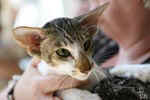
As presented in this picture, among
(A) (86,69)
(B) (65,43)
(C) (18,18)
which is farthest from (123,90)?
(C) (18,18)

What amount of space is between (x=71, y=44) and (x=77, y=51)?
0.03m

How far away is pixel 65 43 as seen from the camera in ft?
3.02

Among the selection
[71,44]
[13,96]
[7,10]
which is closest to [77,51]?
[71,44]

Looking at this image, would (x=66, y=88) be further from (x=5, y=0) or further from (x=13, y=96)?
(x=5, y=0)

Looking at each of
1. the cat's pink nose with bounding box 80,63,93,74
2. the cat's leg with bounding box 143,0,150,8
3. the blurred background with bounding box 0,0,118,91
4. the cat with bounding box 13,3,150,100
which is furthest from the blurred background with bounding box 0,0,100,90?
the cat's pink nose with bounding box 80,63,93,74

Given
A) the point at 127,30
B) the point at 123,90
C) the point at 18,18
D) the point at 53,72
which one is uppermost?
the point at 18,18

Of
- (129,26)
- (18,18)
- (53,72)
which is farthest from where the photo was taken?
(18,18)

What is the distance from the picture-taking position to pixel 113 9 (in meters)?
1.24

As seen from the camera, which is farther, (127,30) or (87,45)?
(127,30)

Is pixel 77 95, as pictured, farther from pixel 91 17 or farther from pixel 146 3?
pixel 146 3

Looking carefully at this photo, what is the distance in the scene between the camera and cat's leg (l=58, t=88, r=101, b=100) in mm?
918

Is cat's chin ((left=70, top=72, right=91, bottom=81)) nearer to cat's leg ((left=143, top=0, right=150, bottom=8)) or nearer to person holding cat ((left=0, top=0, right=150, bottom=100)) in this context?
person holding cat ((left=0, top=0, right=150, bottom=100))

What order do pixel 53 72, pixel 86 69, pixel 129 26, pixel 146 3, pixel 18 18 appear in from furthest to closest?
pixel 18 18
pixel 129 26
pixel 146 3
pixel 53 72
pixel 86 69

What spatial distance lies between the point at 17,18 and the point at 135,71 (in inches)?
104
